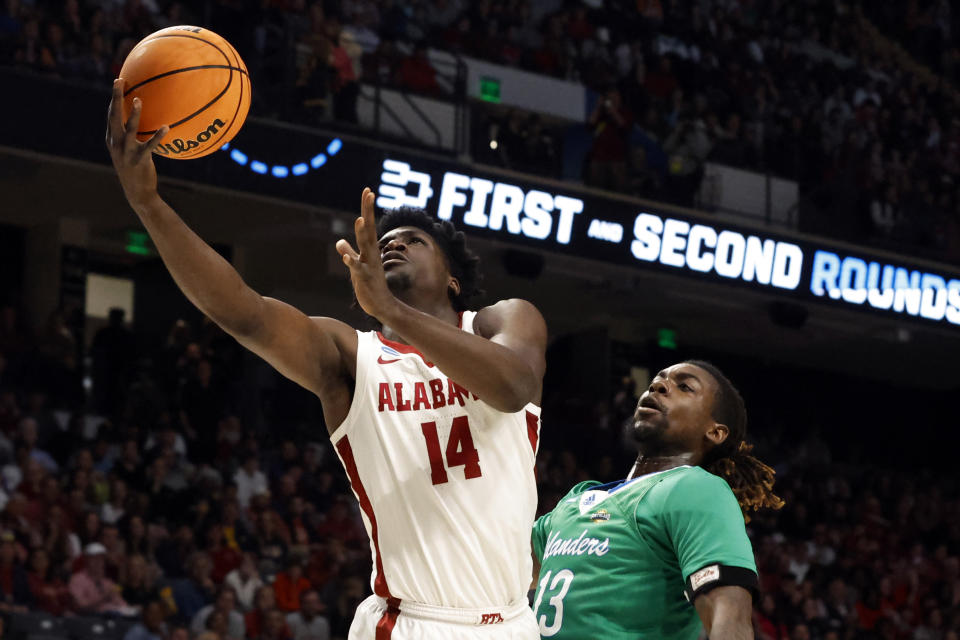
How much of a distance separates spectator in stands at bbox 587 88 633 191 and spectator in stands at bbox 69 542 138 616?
7.03m

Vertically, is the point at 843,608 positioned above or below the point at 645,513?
below

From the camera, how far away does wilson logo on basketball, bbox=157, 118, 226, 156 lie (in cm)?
361

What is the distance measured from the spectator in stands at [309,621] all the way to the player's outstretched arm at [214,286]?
24.0ft

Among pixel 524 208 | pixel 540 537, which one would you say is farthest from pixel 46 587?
pixel 524 208

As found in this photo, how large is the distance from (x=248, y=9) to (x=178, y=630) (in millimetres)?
6495

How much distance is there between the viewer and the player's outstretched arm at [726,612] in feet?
12.3

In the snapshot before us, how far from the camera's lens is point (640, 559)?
13.7ft

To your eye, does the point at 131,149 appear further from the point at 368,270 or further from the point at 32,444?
the point at 32,444

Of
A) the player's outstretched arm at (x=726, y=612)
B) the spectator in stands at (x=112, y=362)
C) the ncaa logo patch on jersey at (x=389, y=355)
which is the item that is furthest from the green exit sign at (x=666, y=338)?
the ncaa logo patch on jersey at (x=389, y=355)

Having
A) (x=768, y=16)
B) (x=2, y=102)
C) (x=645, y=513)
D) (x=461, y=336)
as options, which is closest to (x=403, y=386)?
(x=461, y=336)

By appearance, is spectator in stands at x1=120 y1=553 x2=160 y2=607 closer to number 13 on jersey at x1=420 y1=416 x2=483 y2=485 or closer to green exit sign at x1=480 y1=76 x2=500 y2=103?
number 13 on jersey at x1=420 y1=416 x2=483 y2=485

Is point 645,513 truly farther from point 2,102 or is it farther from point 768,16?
point 768,16

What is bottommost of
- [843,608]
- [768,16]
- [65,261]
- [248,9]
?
[843,608]

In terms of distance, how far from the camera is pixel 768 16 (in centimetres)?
2044
